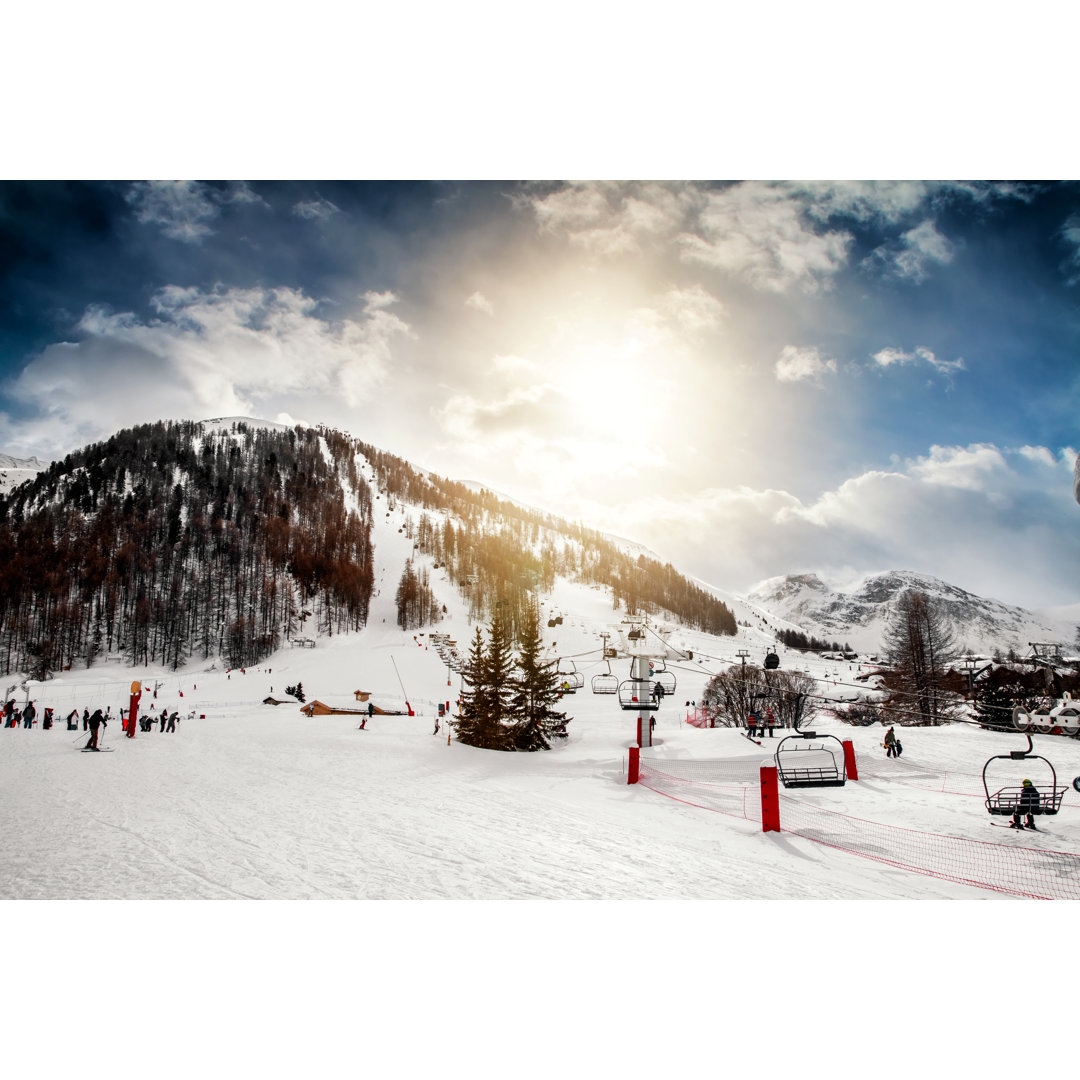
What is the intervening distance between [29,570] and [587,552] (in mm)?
95485

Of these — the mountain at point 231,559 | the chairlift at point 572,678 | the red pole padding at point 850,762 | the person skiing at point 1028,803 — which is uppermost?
the mountain at point 231,559

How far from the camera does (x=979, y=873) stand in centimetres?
728

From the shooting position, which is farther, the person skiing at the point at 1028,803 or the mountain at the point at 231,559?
the mountain at the point at 231,559

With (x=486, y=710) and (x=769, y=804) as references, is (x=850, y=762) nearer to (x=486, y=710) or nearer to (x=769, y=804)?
(x=769, y=804)

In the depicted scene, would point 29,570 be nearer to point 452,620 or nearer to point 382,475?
point 452,620

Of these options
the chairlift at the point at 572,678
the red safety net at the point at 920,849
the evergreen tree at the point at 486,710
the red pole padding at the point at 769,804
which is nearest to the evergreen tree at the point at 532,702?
the evergreen tree at the point at 486,710

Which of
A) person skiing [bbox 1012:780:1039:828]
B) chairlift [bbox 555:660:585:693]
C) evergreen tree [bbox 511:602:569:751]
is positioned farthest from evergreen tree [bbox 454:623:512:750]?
person skiing [bbox 1012:780:1039:828]

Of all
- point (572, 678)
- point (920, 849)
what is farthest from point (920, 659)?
point (572, 678)

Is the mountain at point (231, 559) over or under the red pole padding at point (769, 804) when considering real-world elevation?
over

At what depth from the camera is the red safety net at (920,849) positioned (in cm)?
699

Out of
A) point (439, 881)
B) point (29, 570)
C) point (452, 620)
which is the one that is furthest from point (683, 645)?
point (29, 570)

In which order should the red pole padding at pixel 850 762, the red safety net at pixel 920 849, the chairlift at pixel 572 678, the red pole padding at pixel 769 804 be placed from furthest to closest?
the chairlift at pixel 572 678, the red pole padding at pixel 850 762, the red pole padding at pixel 769 804, the red safety net at pixel 920 849

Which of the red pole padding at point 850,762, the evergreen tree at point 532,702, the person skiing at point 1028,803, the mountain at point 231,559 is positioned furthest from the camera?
the mountain at point 231,559

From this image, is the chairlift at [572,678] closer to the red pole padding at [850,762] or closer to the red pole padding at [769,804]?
the red pole padding at [850,762]
